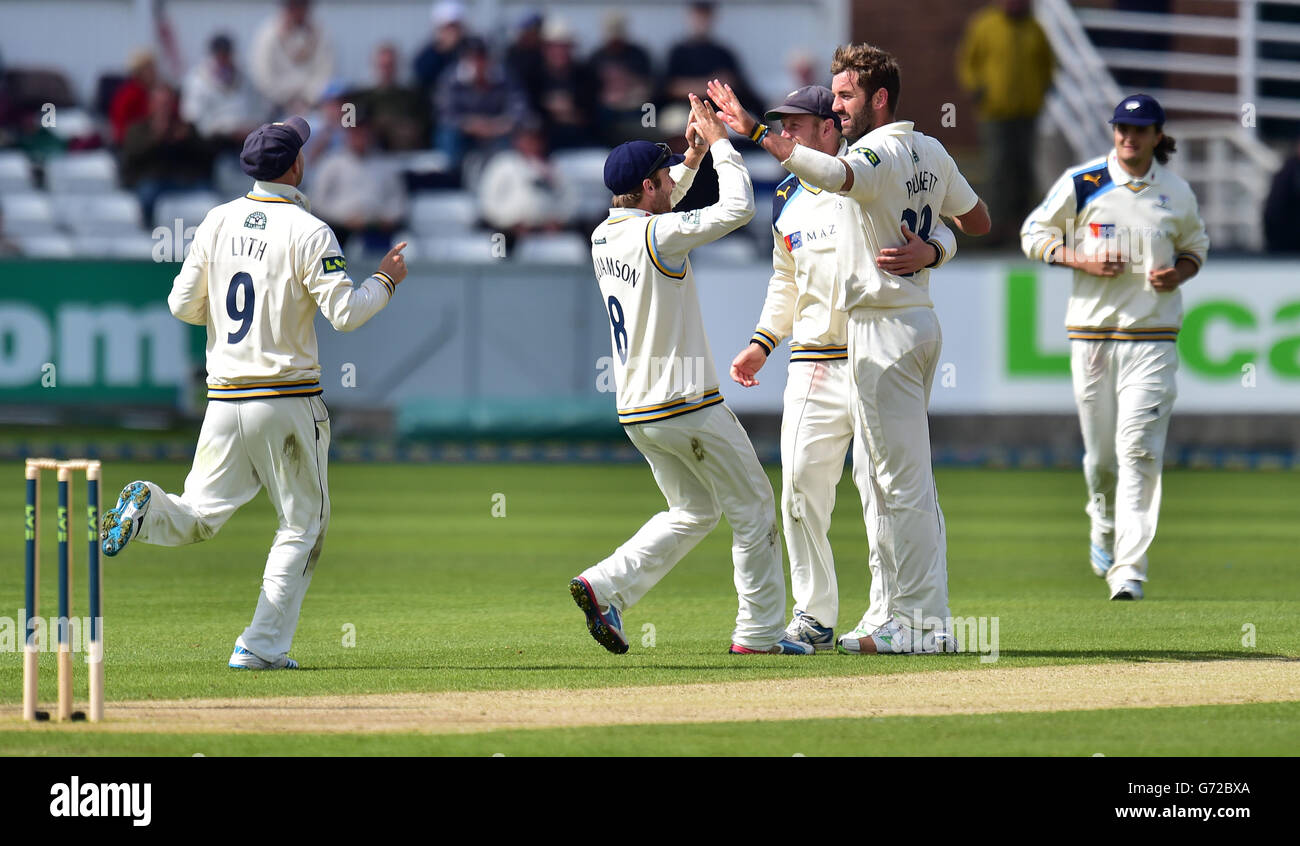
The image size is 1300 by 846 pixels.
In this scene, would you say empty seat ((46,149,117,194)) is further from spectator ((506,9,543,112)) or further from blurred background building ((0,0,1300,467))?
spectator ((506,9,543,112))

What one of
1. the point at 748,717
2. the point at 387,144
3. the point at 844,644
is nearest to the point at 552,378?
the point at 387,144

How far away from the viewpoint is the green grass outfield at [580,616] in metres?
6.41

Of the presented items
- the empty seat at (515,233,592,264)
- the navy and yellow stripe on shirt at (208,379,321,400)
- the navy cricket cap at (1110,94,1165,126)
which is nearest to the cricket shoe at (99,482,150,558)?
the navy and yellow stripe on shirt at (208,379,321,400)

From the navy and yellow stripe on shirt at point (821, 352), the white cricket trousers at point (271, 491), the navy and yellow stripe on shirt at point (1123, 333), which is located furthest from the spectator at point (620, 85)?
the white cricket trousers at point (271, 491)

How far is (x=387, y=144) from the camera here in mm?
22375

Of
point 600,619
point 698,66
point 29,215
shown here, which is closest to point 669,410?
point 600,619

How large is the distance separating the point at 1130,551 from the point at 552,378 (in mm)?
10175

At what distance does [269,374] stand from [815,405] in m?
2.41

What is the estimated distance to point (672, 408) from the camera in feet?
26.5

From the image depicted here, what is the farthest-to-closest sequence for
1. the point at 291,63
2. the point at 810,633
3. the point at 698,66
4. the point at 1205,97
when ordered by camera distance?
1. the point at 1205,97
2. the point at 291,63
3. the point at 698,66
4. the point at 810,633

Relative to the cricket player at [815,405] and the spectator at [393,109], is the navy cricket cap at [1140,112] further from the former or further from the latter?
the spectator at [393,109]

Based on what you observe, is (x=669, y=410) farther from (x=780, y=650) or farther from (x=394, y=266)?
(x=394, y=266)

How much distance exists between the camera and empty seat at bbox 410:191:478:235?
22.1 meters

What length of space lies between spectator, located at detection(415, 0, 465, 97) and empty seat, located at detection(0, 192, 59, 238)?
A: 181 inches
